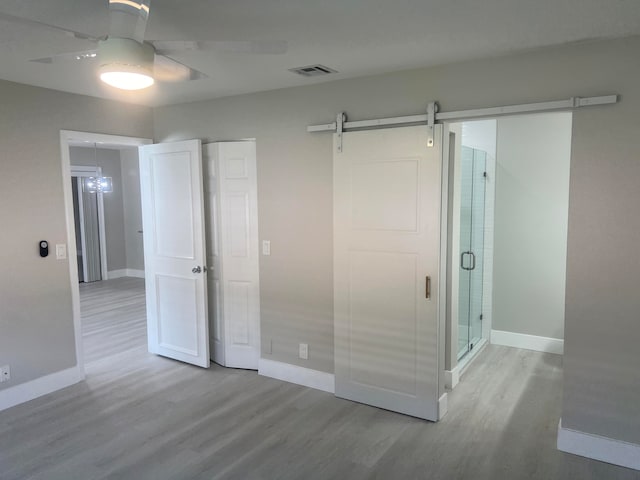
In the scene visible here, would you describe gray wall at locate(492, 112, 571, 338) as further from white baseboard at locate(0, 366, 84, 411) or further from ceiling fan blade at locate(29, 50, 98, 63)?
white baseboard at locate(0, 366, 84, 411)

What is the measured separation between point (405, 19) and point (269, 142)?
181cm

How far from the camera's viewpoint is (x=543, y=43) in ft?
8.47

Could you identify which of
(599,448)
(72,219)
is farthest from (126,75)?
(599,448)

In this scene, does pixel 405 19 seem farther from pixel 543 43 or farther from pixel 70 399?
pixel 70 399

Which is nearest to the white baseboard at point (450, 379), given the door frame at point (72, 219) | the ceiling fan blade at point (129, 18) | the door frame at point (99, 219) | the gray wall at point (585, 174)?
the gray wall at point (585, 174)

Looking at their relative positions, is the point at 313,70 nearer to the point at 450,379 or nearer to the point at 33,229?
the point at 33,229

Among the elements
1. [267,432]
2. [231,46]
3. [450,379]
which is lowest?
[267,432]

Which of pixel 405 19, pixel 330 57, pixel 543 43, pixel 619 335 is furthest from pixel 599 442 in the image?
pixel 330 57

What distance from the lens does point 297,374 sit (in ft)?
12.6

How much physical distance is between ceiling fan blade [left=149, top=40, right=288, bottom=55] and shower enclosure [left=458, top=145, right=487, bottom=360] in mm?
2626

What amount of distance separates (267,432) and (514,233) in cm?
301

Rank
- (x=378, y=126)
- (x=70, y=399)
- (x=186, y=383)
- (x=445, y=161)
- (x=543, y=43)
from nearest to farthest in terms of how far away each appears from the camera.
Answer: (x=543, y=43)
(x=445, y=161)
(x=378, y=126)
(x=70, y=399)
(x=186, y=383)

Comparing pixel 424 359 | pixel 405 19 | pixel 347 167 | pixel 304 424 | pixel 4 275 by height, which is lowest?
pixel 304 424

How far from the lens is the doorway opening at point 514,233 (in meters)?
4.32
